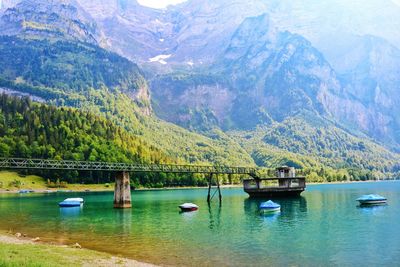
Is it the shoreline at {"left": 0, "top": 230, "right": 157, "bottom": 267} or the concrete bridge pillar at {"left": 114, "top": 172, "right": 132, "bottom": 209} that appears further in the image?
the concrete bridge pillar at {"left": 114, "top": 172, "right": 132, "bottom": 209}

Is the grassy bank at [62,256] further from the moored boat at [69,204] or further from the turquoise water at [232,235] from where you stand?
the moored boat at [69,204]

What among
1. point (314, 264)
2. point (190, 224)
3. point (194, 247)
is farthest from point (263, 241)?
point (190, 224)

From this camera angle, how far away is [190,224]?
9038 centimetres

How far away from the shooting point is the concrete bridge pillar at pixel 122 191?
128 metres

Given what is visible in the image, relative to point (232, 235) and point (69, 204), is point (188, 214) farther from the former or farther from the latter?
point (69, 204)

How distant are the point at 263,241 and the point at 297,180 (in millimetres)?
121130

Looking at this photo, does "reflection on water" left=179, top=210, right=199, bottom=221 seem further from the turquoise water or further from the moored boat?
the moored boat

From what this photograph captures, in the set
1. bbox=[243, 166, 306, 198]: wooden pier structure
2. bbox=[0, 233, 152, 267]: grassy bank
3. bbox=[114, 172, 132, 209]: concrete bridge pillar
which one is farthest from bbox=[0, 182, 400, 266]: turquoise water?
bbox=[243, 166, 306, 198]: wooden pier structure

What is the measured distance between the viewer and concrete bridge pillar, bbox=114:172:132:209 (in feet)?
421

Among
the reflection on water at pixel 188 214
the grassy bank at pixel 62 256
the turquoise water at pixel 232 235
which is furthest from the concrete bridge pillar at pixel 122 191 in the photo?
the grassy bank at pixel 62 256

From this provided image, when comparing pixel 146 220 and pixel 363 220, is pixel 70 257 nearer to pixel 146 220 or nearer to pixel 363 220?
pixel 146 220

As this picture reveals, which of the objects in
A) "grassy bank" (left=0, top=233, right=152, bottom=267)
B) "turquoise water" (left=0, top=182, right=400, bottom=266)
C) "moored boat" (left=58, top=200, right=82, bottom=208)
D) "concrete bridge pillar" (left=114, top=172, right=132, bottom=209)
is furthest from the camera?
"moored boat" (left=58, top=200, right=82, bottom=208)

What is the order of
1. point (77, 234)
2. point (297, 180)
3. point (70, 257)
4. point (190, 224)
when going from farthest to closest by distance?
point (297, 180) < point (190, 224) < point (77, 234) < point (70, 257)

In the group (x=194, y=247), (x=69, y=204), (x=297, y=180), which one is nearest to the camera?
(x=194, y=247)
